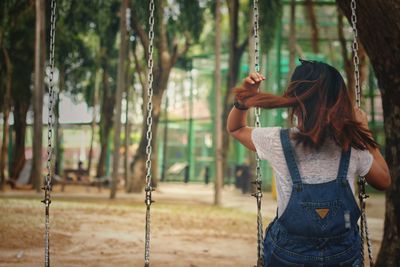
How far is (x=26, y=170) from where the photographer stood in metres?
19.0

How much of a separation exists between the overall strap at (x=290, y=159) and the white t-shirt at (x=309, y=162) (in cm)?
1

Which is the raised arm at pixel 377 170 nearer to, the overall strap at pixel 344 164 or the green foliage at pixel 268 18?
the overall strap at pixel 344 164

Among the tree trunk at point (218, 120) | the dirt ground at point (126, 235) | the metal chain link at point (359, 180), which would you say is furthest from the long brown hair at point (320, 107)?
the tree trunk at point (218, 120)

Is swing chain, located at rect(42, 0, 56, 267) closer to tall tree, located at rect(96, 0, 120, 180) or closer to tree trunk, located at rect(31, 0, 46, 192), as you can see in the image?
tree trunk, located at rect(31, 0, 46, 192)

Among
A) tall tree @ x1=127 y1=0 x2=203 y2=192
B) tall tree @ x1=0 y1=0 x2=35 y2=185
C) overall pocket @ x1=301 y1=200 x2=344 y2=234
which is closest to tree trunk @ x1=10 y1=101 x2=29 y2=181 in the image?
tall tree @ x1=0 y1=0 x2=35 y2=185

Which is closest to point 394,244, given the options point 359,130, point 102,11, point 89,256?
point 359,130

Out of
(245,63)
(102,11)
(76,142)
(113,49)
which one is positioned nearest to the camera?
(102,11)

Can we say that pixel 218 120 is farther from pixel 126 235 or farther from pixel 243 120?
pixel 243 120

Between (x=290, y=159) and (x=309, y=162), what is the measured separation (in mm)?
66

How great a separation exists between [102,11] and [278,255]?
697 inches

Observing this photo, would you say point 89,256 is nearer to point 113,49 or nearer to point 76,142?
point 113,49

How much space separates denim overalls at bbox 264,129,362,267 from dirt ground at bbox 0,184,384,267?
13.1 feet

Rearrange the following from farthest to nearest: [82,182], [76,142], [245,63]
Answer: [76,142] < [245,63] < [82,182]

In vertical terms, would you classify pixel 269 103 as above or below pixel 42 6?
below
